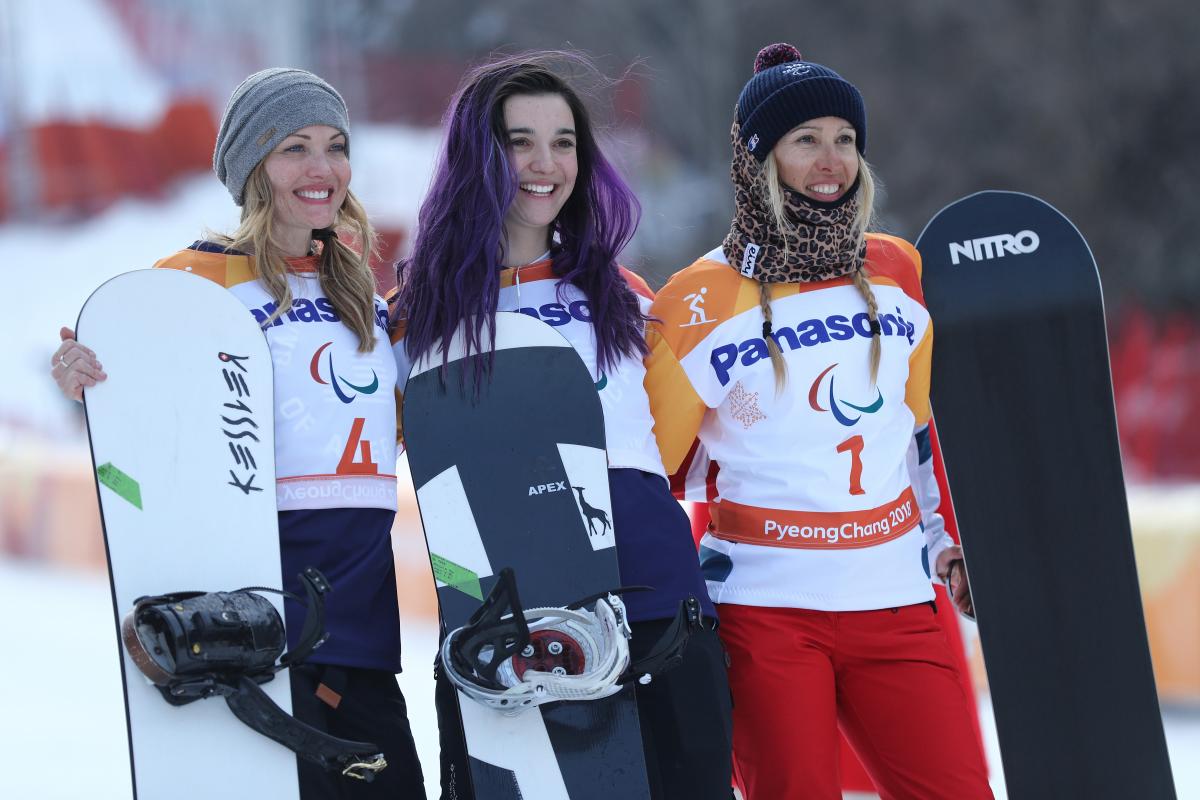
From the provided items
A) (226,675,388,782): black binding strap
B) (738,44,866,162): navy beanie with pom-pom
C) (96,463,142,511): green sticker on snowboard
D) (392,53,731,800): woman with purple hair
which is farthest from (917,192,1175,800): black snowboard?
(96,463,142,511): green sticker on snowboard

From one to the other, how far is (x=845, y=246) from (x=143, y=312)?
4.26 feet

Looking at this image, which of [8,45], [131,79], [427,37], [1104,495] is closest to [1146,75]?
[427,37]

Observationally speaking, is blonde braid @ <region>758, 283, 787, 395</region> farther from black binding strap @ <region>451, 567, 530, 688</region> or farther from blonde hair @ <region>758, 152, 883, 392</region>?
black binding strap @ <region>451, 567, 530, 688</region>

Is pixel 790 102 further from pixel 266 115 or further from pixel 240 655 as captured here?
pixel 240 655

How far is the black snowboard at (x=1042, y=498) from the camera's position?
8.93ft

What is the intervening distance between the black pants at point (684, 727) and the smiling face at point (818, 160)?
855mm

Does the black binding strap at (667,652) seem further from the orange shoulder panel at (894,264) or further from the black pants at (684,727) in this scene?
the orange shoulder panel at (894,264)

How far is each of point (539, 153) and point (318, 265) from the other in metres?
0.47

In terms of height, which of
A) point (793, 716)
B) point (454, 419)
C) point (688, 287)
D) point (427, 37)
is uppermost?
point (427, 37)

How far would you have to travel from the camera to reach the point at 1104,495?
2797mm

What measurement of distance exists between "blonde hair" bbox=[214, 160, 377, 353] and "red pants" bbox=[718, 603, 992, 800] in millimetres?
856

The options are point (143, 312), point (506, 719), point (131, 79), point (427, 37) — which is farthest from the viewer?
point (427, 37)

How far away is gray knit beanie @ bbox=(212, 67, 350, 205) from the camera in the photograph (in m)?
2.56

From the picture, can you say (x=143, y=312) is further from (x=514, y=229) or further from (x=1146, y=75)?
(x=1146, y=75)
